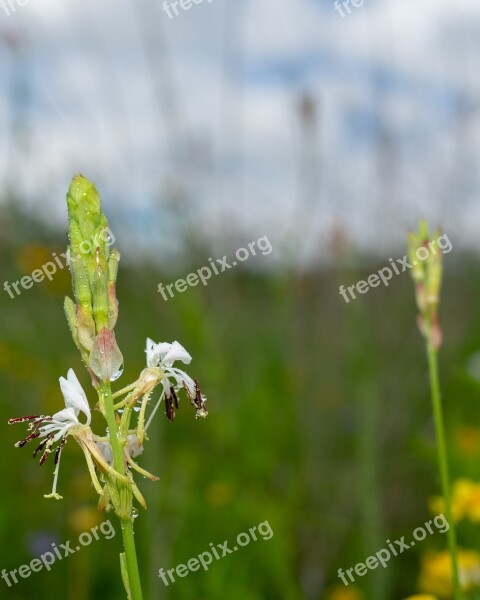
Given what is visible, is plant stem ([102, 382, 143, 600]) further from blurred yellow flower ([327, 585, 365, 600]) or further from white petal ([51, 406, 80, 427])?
blurred yellow flower ([327, 585, 365, 600])

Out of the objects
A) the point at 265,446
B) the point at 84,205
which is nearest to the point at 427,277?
the point at 84,205

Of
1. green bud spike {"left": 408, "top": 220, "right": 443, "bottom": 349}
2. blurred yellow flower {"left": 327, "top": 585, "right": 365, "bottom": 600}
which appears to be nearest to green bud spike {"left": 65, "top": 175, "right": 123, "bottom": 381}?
green bud spike {"left": 408, "top": 220, "right": 443, "bottom": 349}

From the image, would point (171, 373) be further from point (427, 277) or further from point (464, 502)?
point (464, 502)

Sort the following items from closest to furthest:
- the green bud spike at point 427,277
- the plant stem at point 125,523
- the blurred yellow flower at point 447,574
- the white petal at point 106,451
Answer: the plant stem at point 125,523 < the white petal at point 106,451 < the green bud spike at point 427,277 < the blurred yellow flower at point 447,574

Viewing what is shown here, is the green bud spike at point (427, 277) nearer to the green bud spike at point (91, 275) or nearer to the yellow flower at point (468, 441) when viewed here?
the green bud spike at point (91, 275)

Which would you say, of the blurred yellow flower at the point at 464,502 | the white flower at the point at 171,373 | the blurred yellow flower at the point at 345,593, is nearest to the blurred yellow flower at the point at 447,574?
the blurred yellow flower at the point at 464,502

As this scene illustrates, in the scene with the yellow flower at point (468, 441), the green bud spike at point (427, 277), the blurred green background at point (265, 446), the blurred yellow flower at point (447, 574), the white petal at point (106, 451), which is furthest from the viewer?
the yellow flower at point (468, 441)
